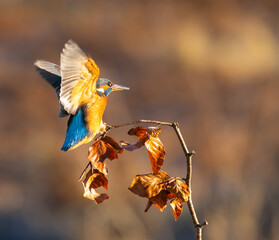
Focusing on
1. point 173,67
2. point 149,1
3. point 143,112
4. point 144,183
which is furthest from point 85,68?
point 149,1

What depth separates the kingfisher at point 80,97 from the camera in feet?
3.12

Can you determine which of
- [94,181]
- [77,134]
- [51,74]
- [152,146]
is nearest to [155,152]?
[152,146]

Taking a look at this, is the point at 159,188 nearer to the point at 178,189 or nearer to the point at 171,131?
the point at 178,189

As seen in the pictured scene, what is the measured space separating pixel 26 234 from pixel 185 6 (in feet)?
8.86

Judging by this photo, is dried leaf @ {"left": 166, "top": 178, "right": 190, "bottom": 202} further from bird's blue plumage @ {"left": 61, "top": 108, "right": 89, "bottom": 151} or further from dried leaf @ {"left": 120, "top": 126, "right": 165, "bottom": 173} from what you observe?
bird's blue plumage @ {"left": 61, "top": 108, "right": 89, "bottom": 151}

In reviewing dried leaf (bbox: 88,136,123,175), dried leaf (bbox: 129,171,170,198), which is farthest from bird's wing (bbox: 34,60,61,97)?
dried leaf (bbox: 129,171,170,198)

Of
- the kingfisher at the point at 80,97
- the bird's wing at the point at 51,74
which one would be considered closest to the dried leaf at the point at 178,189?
the kingfisher at the point at 80,97

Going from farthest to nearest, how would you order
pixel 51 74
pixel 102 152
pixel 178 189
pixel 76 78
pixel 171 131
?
pixel 171 131
pixel 51 74
pixel 76 78
pixel 102 152
pixel 178 189

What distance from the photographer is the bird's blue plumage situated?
0.99m

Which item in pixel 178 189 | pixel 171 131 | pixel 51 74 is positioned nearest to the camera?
pixel 178 189

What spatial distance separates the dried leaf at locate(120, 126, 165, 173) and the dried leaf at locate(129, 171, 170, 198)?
0.02 metres

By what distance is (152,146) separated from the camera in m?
0.81

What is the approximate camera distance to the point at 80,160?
366cm

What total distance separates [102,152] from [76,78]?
20cm
